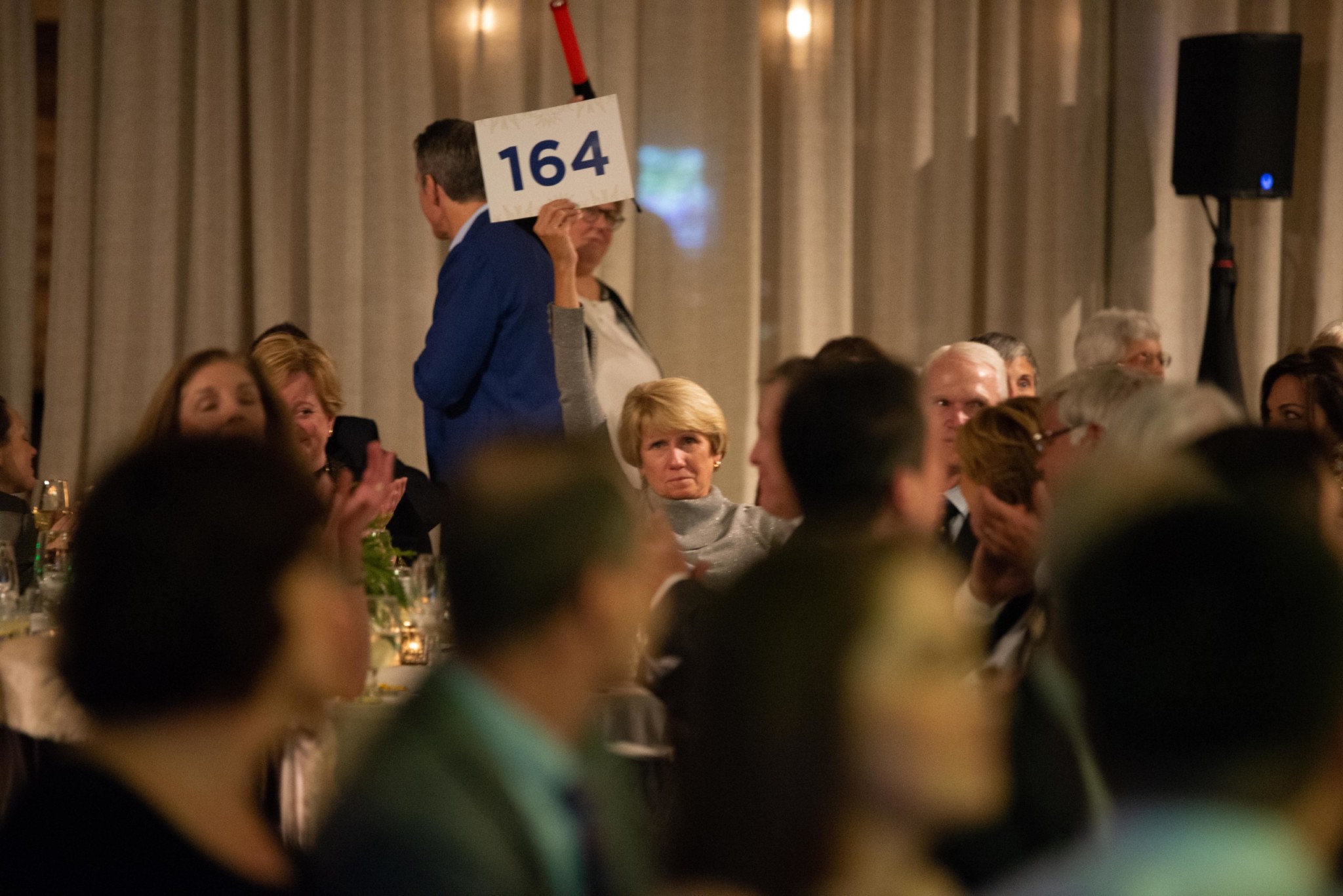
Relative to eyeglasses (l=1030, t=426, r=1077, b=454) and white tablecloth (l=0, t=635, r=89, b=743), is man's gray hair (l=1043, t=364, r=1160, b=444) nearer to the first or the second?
eyeglasses (l=1030, t=426, r=1077, b=454)

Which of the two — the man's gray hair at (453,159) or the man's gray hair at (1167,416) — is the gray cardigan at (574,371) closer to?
the man's gray hair at (453,159)

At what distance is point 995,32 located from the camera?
6.00 metres

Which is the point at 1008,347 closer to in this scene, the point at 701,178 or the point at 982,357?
the point at 982,357

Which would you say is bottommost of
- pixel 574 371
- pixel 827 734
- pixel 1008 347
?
pixel 827 734

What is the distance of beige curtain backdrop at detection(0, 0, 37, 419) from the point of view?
5934 mm

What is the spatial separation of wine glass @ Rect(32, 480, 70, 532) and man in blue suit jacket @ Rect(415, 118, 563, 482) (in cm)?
90

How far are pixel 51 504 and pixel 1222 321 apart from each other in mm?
4157

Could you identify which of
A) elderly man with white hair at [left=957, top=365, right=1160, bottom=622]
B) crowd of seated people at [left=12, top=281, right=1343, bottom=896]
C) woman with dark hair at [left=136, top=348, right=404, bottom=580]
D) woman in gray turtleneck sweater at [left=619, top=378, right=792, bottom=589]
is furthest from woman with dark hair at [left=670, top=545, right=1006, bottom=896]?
woman in gray turtleneck sweater at [left=619, top=378, right=792, bottom=589]

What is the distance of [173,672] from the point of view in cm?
101

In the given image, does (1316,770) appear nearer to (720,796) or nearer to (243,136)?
(720,796)

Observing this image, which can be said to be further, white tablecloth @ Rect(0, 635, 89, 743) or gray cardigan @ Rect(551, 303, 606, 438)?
gray cardigan @ Rect(551, 303, 606, 438)

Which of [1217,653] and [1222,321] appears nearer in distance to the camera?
[1217,653]

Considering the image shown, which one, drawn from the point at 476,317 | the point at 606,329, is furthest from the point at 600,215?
the point at 476,317

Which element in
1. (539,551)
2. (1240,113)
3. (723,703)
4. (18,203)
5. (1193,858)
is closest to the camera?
(1193,858)
